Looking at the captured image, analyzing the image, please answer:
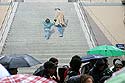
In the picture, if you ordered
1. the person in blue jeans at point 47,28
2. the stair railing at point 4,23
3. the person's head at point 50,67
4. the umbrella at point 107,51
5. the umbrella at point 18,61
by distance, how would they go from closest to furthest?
the person's head at point 50,67 < the umbrella at point 18,61 < the umbrella at point 107,51 < the stair railing at point 4,23 < the person in blue jeans at point 47,28

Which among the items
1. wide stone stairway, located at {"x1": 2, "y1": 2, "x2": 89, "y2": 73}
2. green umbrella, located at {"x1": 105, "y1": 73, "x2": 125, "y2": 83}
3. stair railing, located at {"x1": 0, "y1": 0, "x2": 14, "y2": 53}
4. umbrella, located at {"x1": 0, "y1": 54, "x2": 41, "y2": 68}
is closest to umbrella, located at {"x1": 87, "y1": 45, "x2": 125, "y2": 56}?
umbrella, located at {"x1": 0, "y1": 54, "x2": 41, "y2": 68}

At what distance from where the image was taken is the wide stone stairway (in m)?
15.4

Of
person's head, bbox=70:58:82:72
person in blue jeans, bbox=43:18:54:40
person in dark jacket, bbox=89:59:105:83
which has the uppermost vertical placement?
person in blue jeans, bbox=43:18:54:40

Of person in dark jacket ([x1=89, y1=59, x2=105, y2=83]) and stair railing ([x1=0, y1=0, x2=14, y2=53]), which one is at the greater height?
stair railing ([x1=0, y1=0, x2=14, y2=53])

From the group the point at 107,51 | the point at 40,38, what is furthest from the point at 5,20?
the point at 107,51

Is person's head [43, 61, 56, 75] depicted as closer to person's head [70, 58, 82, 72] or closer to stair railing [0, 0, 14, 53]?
person's head [70, 58, 82, 72]

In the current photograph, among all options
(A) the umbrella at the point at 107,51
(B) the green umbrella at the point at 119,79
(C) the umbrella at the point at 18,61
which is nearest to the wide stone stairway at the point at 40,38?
(A) the umbrella at the point at 107,51

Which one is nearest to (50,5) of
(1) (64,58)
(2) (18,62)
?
(1) (64,58)

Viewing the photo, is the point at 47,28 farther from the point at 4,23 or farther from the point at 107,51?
the point at 107,51

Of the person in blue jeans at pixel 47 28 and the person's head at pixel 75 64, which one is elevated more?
the person in blue jeans at pixel 47 28

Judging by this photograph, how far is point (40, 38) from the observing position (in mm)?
17281

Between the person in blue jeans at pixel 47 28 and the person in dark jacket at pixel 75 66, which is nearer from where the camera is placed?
the person in dark jacket at pixel 75 66

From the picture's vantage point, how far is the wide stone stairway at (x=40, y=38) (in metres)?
15.4

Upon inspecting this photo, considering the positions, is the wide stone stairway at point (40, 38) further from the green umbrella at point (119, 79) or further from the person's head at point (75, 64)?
the green umbrella at point (119, 79)
